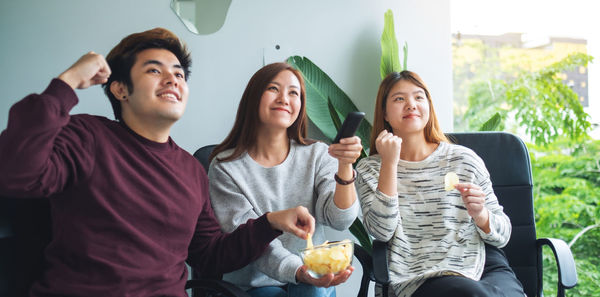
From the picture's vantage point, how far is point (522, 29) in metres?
4.54

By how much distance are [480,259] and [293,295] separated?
2.28 ft

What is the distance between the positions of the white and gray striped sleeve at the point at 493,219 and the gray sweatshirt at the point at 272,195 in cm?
49

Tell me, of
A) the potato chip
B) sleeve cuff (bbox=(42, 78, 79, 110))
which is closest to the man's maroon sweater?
sleeve cuff (bbox=(42, 78, 79, 110))

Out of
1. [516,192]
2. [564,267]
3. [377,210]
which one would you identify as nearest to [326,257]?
[377,210]

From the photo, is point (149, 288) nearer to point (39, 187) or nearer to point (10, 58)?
point (39, 187)

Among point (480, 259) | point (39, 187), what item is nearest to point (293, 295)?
point (480, 259)

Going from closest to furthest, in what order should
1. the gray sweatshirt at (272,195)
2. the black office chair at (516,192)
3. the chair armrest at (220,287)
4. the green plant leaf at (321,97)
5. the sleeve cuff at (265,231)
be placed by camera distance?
the chair armrest at (220,287) < the sleeve cuff at (265,231) < the gray sweatshirt at (272,195) < the black office chair at (516,192) < the green plant leaf at (321,97)

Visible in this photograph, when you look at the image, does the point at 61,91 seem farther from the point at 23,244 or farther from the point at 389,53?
the point at 389,53

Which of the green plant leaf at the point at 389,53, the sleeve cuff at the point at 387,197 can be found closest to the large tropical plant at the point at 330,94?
the green plant leaf at the point at 389,53

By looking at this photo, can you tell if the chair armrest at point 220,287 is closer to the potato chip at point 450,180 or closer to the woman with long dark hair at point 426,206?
the woman with long dark hair at point 426,206

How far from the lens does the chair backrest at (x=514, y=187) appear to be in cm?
186

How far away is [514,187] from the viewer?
1.91 meters

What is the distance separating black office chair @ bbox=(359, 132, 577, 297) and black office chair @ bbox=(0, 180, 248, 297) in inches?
48.5

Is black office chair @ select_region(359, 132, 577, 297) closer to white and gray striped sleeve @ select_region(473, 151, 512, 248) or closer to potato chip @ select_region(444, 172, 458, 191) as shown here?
white and gray striped sleeve @ select_region(473, 151, 512, 248)
